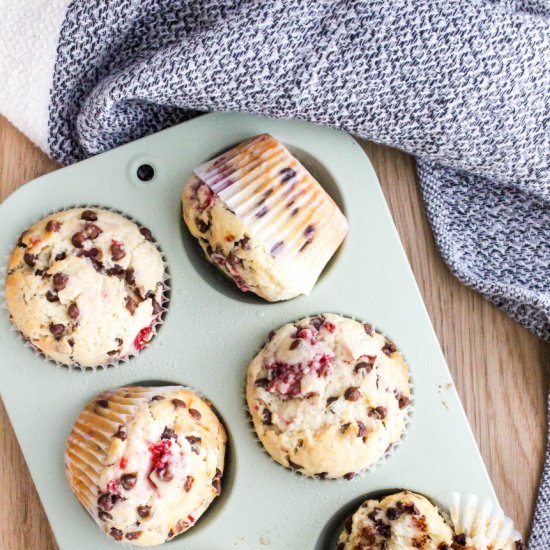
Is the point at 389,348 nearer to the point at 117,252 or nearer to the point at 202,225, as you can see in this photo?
the point at 202,225

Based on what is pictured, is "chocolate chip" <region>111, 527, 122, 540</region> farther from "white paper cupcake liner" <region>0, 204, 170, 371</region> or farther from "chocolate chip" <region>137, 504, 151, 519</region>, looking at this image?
"white paper cupcake liner" <region>0, 204, 170, 371</region>

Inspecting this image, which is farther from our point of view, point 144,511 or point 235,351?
point 235,351

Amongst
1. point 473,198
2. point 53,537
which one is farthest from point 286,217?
point 53,537

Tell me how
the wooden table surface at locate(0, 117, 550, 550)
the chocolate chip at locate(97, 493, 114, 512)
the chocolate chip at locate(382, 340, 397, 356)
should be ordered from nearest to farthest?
the chocolate chip at locate(97, 493, 114, 512) → the chocolate chip at locate(382, 340, 397, 356) → the wooden table surface at locate(0, 117, 550, 550)

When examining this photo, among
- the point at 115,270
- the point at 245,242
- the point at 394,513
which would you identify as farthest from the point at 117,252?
the point at 394,513

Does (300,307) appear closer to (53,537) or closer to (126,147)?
(126,147)

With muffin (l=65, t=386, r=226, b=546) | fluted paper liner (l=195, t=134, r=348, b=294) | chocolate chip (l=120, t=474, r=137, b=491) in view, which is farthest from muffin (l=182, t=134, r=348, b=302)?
chocolate chip (l=120, t=474, r=137, b=491)

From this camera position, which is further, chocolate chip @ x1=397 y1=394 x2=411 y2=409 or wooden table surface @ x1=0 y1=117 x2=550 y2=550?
wooden table surface @ x1=0 y1=117 x2=550 y2=550
